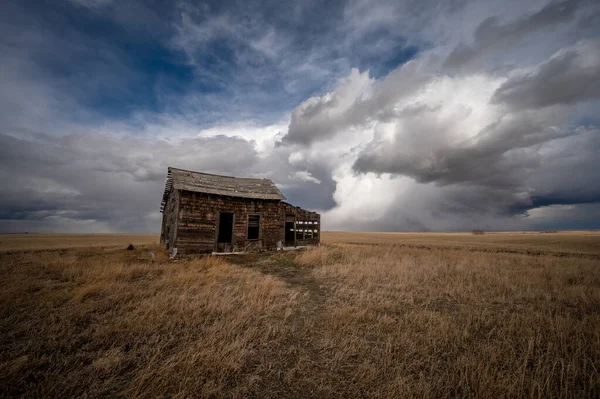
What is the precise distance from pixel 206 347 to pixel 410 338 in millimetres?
3587

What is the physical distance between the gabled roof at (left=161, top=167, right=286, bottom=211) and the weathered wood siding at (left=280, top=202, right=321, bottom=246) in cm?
181

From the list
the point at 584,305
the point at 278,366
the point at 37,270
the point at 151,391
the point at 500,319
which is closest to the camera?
the point at 151,391

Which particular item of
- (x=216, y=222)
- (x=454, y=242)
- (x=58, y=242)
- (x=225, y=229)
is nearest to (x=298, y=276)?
(x=216, y=222)

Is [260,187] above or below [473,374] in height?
above

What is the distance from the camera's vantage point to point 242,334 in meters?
4.51

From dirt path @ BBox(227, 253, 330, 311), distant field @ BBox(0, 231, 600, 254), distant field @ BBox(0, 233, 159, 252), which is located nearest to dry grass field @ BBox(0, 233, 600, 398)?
dirt path @ BBox(227, 253, 330, 311)

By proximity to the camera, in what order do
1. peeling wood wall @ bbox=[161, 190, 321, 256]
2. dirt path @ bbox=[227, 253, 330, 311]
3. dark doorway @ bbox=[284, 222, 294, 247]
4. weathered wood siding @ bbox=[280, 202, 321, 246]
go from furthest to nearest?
dark doorway @ bbox=[284, 222, 294, 247] → weathered wood siding @ bbox=[280, 202, 321, 246] → peeling wood wall @ bbox=[161, 190, 321, 256] → dirt path @ bbox=[227, 253, 330, 311]

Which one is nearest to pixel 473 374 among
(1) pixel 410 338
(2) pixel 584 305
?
(1) pixel 410 338

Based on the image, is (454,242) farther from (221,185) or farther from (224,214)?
(221,185)

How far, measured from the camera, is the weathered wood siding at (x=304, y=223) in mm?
19870

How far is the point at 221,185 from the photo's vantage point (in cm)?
1738

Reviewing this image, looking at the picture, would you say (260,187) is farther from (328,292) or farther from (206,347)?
(206,347)

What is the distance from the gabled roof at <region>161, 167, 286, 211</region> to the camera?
1558cm

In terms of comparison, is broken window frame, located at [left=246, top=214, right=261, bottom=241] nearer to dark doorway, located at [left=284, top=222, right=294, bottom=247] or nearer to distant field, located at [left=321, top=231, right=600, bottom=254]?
dark doorway, located at [left=284, top=222, right=294, bottom=247]
